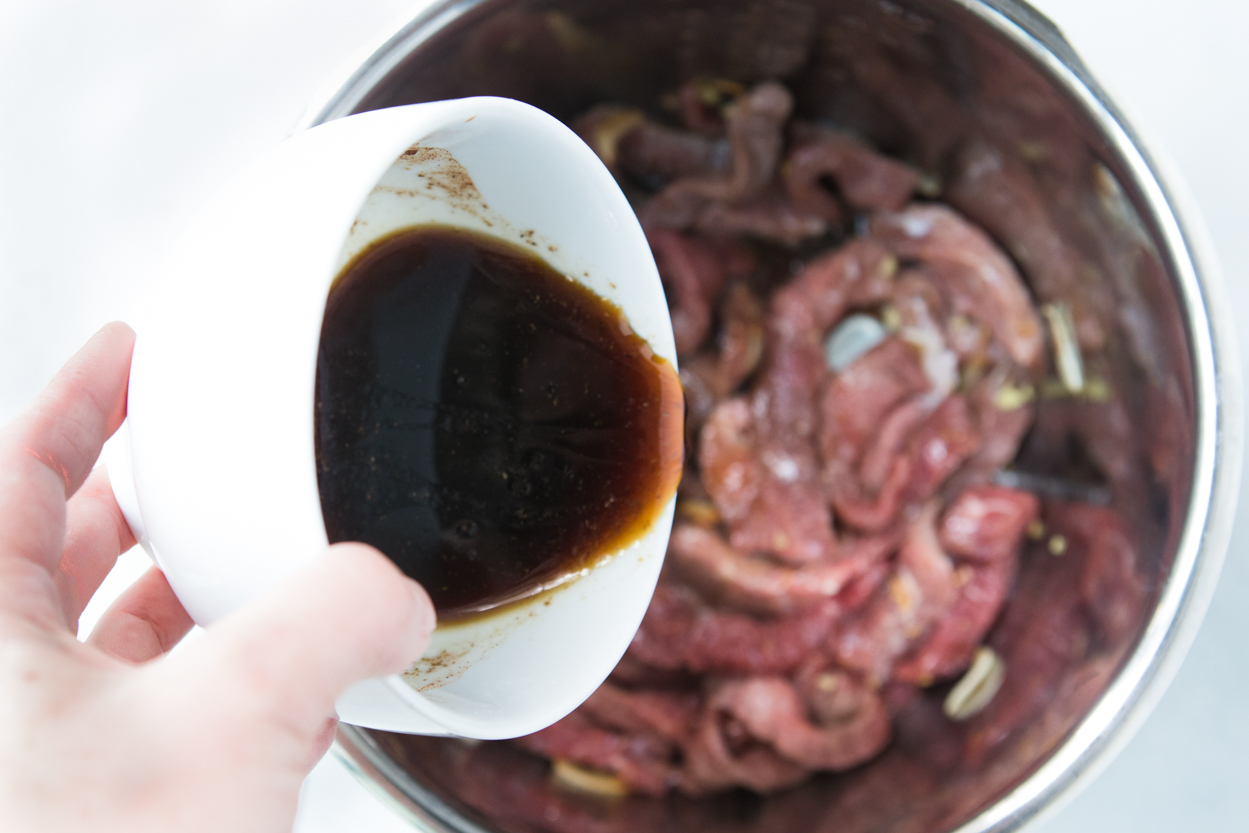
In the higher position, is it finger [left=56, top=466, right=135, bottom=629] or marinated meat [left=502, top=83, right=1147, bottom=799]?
finger [left=56, top=466, right=135, bottom=629]

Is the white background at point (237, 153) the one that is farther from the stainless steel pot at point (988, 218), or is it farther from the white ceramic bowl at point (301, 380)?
the white ceramic bowl at point (301, 380)

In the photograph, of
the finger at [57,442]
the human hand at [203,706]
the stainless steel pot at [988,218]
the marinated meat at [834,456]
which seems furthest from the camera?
the marinated meat at [834,456]

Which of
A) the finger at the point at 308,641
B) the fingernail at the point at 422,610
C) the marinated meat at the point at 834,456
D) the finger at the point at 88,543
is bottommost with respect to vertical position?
the marinated meat at the point at 834,456

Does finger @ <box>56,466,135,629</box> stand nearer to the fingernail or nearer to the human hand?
the human hand

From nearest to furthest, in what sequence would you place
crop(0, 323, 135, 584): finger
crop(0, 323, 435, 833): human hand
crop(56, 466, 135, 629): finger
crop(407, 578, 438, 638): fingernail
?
crop(0, 323, 435, 833): human hand → crop(407, 578, 438, 638): fingernail → crop(0, 323, 135, 584): finger → crop(56, 466, 135, 629): finger

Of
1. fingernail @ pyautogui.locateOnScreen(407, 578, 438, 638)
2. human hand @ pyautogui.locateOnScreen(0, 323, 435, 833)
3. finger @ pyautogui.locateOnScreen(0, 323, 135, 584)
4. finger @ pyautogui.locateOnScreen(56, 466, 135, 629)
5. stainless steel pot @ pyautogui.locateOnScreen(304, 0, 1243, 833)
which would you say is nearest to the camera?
human hand @ pyautogui.locateOnScreen(0, 323, 435, 833)

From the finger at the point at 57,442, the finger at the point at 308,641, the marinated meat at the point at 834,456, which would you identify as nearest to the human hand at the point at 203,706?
the finger at the point at 308,641

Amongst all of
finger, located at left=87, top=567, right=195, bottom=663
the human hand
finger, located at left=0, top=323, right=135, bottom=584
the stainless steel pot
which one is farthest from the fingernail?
finger, located at left=87, top=567, right=195, bottom=663
